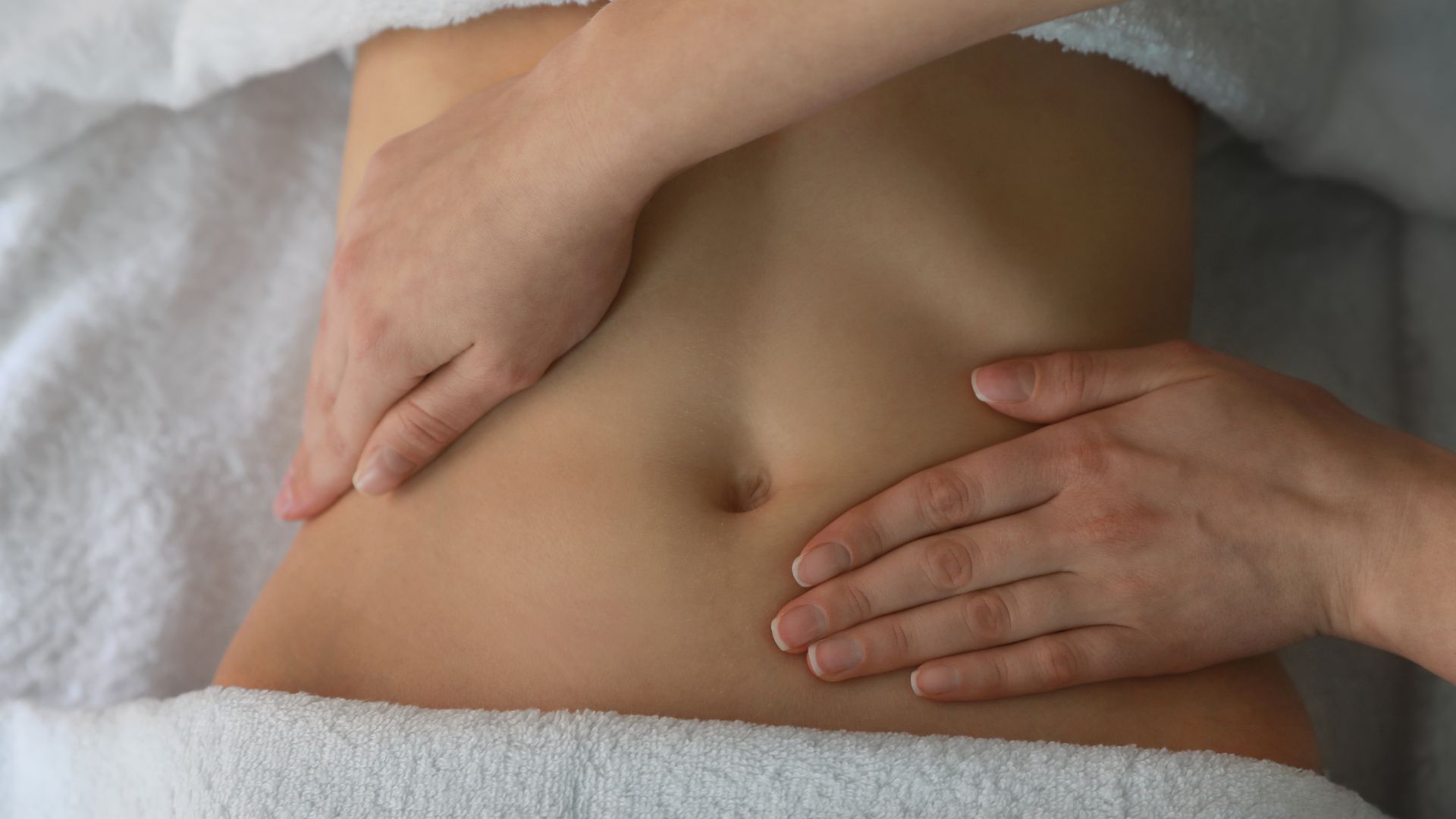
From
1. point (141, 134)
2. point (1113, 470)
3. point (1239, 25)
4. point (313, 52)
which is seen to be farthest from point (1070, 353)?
point (141, 134)

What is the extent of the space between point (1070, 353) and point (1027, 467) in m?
0.09

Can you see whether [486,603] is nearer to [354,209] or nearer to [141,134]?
[354,209]

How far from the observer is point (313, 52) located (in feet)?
3.14

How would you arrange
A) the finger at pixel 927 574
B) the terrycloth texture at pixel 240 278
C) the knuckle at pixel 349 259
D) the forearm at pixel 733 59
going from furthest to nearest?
the terrycloth texture at pixel 240 278, the knuckle at pixel 349 259, the finger at pixel 927 574, the forearm at pixel 733 59

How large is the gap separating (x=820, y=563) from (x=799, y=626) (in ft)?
0.14

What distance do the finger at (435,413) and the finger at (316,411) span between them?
8cm

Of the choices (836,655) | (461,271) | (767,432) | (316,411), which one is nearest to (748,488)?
(767,432)

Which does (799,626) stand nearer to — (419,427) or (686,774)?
(686,774)

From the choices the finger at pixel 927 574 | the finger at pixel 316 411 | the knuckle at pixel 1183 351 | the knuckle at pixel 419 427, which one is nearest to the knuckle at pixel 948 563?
the finger at pixel 927 574

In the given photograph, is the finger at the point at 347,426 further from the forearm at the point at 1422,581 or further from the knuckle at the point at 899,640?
the forearm at the point at 1422,581

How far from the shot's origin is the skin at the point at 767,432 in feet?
2.24

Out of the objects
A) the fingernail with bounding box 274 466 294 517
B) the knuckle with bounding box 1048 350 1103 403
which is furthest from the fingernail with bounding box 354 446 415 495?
the knuckle with bounding box 1048 350 1103 403

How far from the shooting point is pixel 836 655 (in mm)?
667

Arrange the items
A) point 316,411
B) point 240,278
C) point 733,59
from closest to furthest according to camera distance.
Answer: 1. point 733,59
2. point 316,411
3. point 240,278
